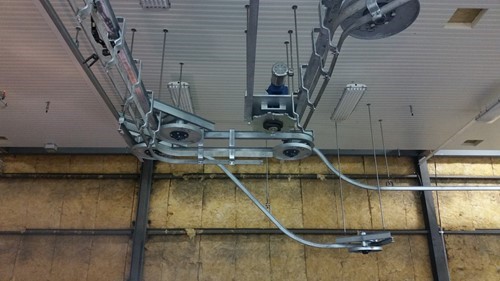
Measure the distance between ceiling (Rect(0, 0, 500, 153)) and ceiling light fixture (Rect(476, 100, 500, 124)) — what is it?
107 mm

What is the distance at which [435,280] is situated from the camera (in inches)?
180

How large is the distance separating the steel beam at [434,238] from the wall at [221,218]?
10cm

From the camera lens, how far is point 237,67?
3068 mm

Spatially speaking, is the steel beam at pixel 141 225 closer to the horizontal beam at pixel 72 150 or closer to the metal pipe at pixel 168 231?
the metal pipe at pixel 168 231

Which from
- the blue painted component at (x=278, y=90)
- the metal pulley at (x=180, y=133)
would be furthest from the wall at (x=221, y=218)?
the blue painted component at (x=278, y=90)

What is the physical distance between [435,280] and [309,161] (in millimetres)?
2137


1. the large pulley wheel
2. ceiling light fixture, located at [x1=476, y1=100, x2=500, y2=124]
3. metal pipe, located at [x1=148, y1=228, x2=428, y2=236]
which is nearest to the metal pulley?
the large pulley wheel

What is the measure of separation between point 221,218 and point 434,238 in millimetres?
2736

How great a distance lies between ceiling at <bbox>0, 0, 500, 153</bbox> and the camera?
2.50 m

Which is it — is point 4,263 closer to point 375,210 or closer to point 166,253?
point 166,253

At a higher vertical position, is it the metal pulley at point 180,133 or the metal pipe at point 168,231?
the metal pulley at point 180,133

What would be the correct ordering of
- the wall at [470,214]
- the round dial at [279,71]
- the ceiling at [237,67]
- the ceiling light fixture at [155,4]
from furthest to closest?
1. the wall at [470,214]
2. the ceiling at [237,67]
3. the ceiling light fixture at [155,4]
4. the round dial at [279,71]

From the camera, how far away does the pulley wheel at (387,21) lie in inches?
71.1

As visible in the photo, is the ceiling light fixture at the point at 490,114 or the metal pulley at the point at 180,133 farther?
the ceiling light fixture at the point at 490,114
